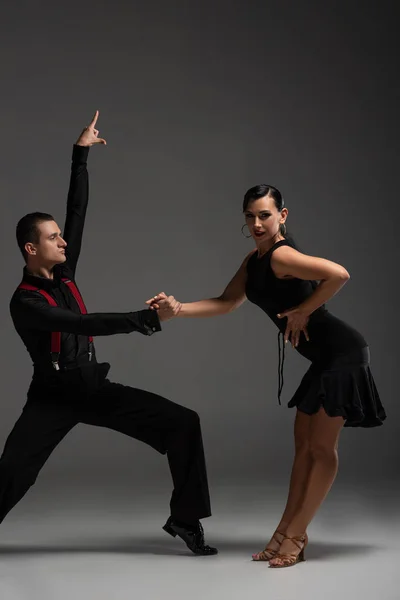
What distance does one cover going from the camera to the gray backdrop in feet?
22.5

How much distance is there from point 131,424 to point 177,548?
0.63 m

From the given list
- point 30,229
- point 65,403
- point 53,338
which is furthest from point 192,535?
point 30,229

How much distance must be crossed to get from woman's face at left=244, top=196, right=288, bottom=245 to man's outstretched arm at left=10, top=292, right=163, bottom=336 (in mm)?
582

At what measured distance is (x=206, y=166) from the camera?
23.2 feet

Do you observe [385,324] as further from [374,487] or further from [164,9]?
[164,9]

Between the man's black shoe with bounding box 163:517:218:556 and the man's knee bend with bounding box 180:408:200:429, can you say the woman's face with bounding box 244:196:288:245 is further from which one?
the man's black shoe with bounding box 163:517:218:556

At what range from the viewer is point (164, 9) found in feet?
23.2

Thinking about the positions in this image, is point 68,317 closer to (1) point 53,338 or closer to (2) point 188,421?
(1) point 53,338

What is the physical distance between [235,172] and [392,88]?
129 cm

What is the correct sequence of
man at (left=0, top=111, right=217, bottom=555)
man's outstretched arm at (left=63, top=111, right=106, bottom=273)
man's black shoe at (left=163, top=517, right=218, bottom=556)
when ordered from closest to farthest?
man at (left=0, top=111, right=217, bottom=555), man's black shoe at (left=163, top=517, right=218, bottom=556), man's outstretched arm at (left=63, top=111, right=106, bottom=273)

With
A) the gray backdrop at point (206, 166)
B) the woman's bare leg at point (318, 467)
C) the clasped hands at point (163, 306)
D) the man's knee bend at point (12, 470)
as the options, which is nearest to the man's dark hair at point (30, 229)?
the clasped hands at point (163, 306)

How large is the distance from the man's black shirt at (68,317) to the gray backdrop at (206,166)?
1.90 m

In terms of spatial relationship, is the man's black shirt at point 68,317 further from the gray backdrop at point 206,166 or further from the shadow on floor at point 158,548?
the gray backdrop at point 206,166

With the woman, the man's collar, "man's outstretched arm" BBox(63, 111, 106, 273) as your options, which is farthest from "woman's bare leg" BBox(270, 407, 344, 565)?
"man's outstretched arm" BBox(63, 111, 106, 273)
